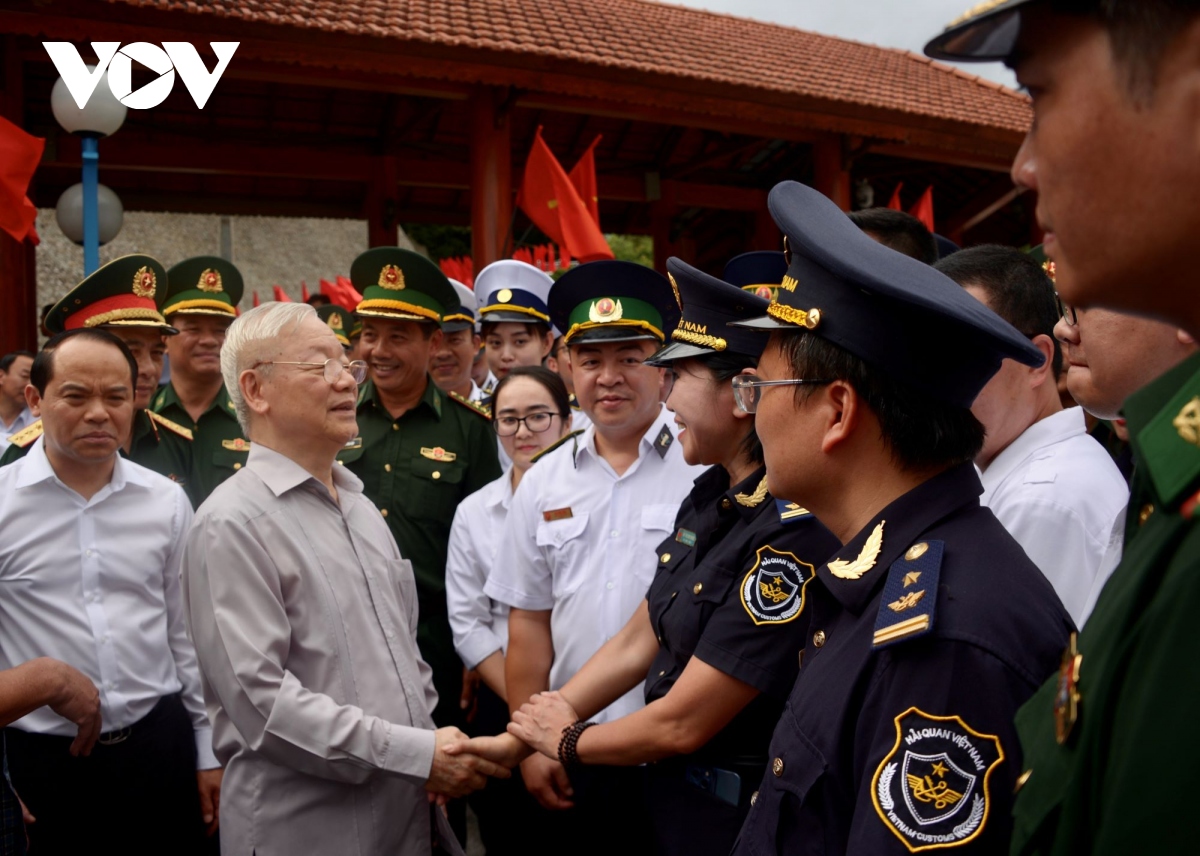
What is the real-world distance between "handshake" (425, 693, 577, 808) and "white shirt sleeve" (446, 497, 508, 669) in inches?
30.4

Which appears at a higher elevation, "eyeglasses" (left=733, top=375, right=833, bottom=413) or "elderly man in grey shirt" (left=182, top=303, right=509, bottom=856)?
"eyeglasses" (left=733, top=375, right=833, bottom=413)

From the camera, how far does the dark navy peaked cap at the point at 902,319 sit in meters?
1.39

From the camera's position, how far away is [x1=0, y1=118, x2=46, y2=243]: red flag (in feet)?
17.2

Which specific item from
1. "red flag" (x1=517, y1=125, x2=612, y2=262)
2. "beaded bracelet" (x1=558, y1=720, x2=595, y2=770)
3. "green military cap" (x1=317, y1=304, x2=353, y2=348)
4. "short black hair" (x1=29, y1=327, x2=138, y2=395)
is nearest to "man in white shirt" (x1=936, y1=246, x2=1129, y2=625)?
"beaded bracelet" (x1=558, y1=720, x2=595, y2=770)

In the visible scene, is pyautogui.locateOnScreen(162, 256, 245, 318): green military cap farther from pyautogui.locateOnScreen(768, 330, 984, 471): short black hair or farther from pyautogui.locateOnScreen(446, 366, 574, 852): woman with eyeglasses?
Result: pyautogui.locateOnScreen(768, 330, 984, 471): short black hair

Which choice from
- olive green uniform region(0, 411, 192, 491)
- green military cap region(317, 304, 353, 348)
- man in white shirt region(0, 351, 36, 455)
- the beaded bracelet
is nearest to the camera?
the beaded bracelet

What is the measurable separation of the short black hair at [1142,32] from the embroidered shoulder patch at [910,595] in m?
0.69

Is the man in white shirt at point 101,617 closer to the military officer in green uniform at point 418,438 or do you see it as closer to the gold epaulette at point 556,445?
the military officer in green uniform at point 418,438

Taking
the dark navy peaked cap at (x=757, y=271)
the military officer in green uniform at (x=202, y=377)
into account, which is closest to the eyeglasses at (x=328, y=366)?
the dark navy peaked cap at (x=757, y=271)

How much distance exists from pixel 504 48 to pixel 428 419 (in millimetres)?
5502

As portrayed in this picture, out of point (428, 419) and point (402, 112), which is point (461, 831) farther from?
point (402, 112)

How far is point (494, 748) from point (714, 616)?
92 centimetres

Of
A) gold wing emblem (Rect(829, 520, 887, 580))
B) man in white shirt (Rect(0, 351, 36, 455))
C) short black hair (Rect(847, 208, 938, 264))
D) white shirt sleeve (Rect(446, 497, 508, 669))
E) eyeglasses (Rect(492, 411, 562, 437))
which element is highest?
short black hair (Rect(847, 208, 938, 264))

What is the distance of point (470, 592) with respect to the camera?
12.0 ft
